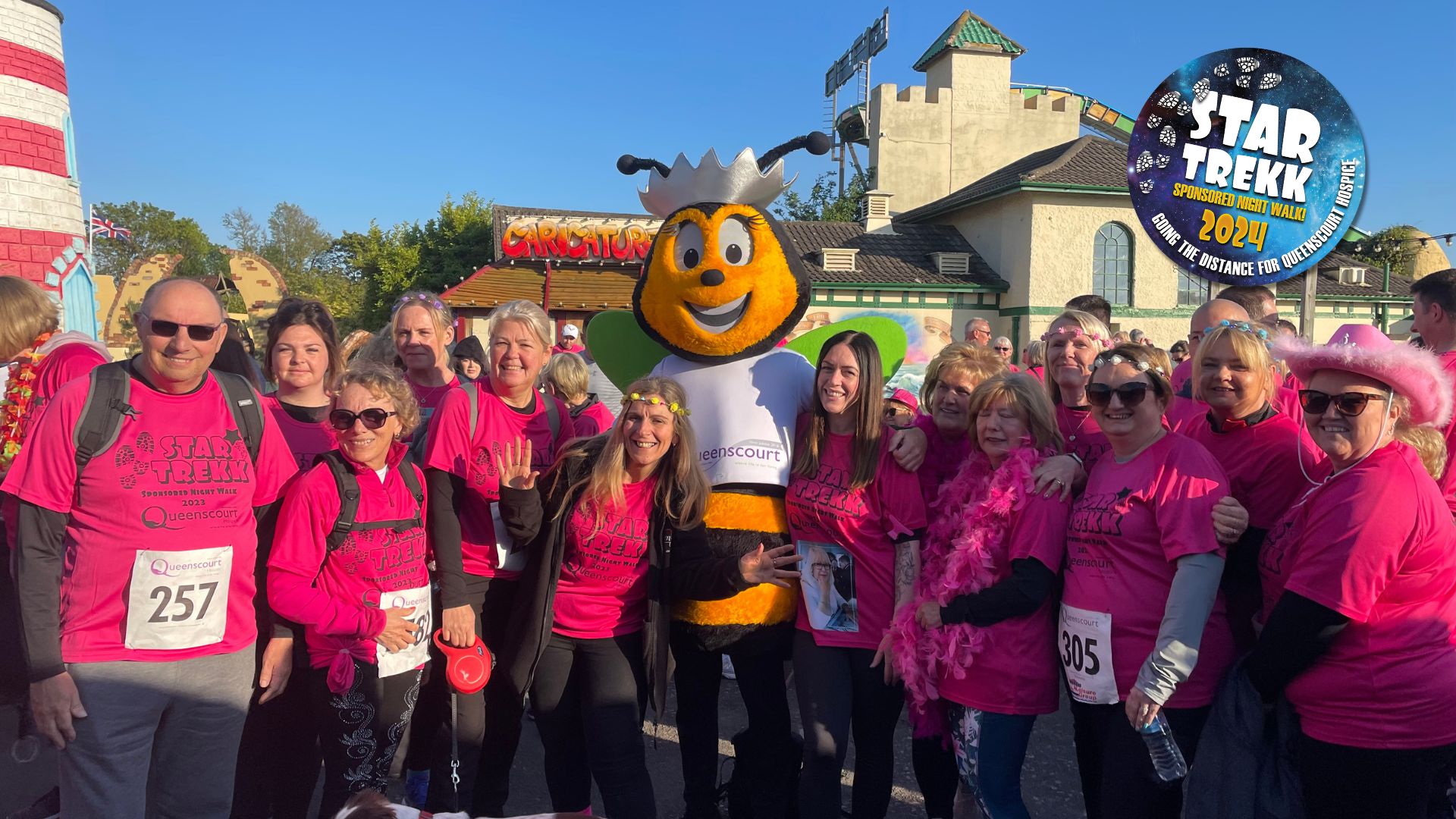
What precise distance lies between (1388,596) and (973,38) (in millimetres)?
28853

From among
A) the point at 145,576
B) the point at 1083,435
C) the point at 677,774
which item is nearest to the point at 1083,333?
the point at 1083,435

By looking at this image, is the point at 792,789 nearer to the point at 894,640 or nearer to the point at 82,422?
the point at 894,640

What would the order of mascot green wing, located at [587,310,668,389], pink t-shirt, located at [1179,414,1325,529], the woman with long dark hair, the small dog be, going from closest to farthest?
1. the small dog
2. pink t-shirt, located at [1179,414,1325,529]
3. the woman with long dark hair
4. mascot green wing, located at [587,310,668,389]

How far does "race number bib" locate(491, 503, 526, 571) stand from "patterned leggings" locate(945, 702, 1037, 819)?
5.37 feet

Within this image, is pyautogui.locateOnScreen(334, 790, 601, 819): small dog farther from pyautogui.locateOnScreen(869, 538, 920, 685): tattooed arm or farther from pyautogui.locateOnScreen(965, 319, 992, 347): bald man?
pyautogui.locateOnScreen(965, 319, 992, 347): bald man

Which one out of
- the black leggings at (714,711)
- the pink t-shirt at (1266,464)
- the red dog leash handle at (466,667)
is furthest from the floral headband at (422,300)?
the pink t-shirt at (1266,464)

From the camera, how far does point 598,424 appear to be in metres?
3.68

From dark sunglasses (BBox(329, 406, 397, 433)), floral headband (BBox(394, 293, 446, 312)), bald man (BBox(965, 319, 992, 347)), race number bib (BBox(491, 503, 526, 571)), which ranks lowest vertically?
race number bib (BBox(491, 503, 526, 571))

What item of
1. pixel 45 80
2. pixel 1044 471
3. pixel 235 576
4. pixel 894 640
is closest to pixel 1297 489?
pixel 1044 471

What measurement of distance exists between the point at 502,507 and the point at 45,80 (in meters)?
7.21

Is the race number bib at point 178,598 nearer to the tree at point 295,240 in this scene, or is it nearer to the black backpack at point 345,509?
the black backpack at point 345,509

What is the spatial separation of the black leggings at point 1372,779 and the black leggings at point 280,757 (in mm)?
2993

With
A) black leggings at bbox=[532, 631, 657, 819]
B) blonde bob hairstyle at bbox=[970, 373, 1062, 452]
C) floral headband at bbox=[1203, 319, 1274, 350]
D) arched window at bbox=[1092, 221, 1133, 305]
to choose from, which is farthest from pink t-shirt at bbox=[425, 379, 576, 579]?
arched window at bbox=[1092, 221, 1133, 305]

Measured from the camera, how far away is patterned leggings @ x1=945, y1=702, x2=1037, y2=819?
2529 millimetres
